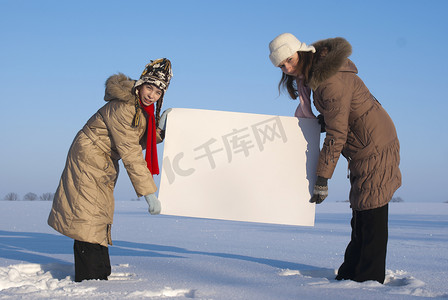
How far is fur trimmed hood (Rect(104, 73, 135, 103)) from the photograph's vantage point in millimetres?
2791

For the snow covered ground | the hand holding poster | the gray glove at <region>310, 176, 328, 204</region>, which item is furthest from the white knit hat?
the snow covered ground

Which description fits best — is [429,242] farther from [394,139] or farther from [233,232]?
[394,139]

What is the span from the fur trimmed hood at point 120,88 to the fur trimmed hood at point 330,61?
1082 millimetres

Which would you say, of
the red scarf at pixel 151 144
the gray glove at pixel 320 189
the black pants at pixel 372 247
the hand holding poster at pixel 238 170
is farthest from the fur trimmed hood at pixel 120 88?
the black pants at pixel 372 247

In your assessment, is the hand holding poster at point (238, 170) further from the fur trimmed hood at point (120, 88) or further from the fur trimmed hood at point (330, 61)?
the fur trimmed hood at point (330, 61)

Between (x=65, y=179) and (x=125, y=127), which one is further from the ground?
(x=125, y=127)

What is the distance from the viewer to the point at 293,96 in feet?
9.63

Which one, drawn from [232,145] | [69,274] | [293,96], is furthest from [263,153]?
[69,274]

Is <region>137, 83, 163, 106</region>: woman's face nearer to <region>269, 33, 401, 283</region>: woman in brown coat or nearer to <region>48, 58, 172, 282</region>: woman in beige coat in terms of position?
<region>48, 58, 172, 282</region>: woman in beige coat

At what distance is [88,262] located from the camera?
287cm

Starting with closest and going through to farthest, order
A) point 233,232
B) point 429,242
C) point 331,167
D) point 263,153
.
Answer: point 331,167, point 263,153, point 429,242, point 233,232

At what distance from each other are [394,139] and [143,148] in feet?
5.34

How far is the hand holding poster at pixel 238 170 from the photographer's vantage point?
3.02 m

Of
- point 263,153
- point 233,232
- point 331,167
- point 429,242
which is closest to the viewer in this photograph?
point 331,167
